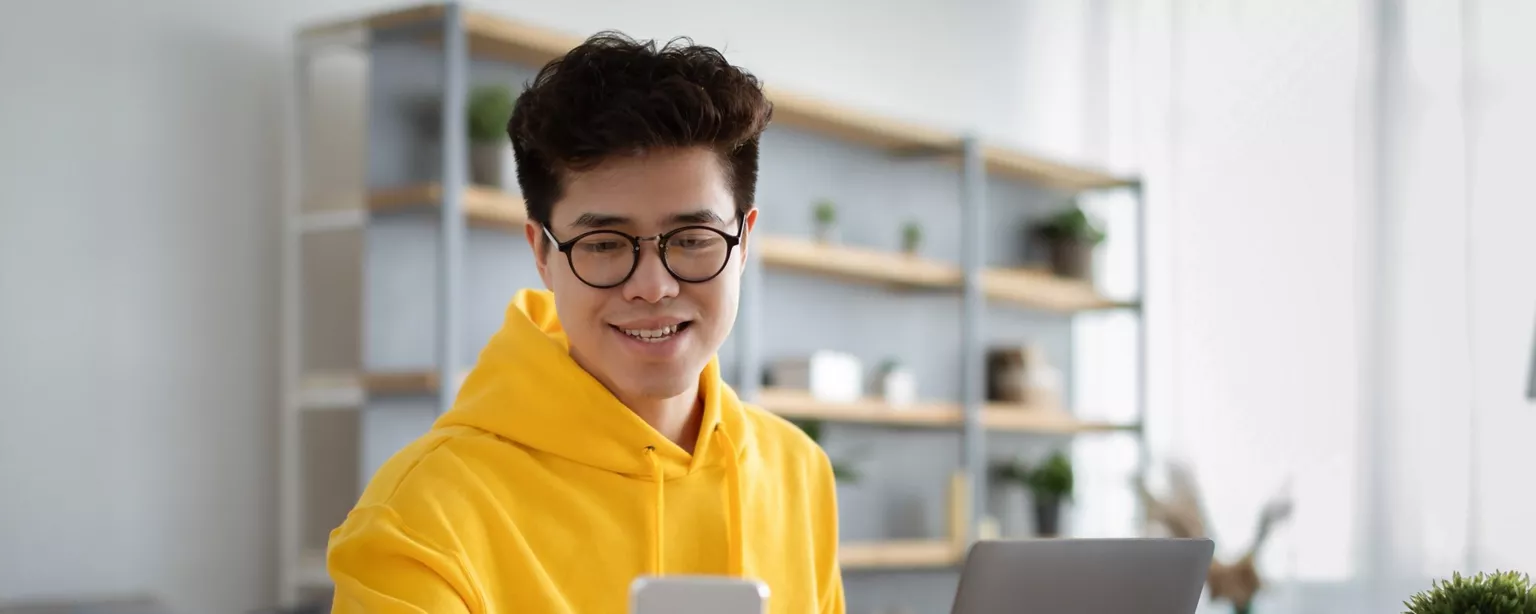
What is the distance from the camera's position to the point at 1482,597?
4.03 ft

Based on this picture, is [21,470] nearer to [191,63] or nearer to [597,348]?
[191,63]

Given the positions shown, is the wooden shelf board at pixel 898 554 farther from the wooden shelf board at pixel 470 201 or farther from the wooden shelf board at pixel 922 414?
the wooden shelf board at pixel 470 201

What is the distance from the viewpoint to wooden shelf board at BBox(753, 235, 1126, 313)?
4.23 m

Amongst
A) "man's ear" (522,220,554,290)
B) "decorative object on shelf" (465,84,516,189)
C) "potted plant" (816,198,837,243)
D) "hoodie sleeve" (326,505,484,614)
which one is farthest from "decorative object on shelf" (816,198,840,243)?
"hoodie sleeve" (326,505,484,614)

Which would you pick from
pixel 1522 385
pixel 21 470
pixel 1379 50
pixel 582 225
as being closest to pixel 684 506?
pixel 582 225

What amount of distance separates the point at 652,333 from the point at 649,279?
6 cm

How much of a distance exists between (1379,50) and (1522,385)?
1042 millimetres

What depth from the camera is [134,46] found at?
10.9ft

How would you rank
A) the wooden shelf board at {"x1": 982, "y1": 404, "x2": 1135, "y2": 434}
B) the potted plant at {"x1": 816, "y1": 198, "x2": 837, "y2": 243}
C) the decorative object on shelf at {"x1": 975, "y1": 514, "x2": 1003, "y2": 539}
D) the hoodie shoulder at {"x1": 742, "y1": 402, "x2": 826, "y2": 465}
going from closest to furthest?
1. the hoodie shoulder at {"x1": 742, "y1": 402, "x2": 826, "y2": 465}
2. the potted plant at {"x1": 816, "y1": 198, "x2": 837, "y2": 243}
3. the decorative object on shelf at {"x1": 975, "y1": 514, "x2": 1003, "y2": 539}
4. the wooden shelf board at {"x1": 982, "y1": 404, "x2": 1135, "y2": 434}

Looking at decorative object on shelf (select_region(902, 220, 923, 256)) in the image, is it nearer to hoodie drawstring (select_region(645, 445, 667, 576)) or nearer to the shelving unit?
the shelving unit

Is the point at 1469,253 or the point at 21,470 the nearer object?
the point at 21,470

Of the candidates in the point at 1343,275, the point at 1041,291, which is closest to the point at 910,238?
the point at 1041,291

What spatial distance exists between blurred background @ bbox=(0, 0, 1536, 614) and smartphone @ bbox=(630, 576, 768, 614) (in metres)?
2.64

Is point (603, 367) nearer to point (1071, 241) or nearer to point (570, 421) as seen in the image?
point (570, 421)
